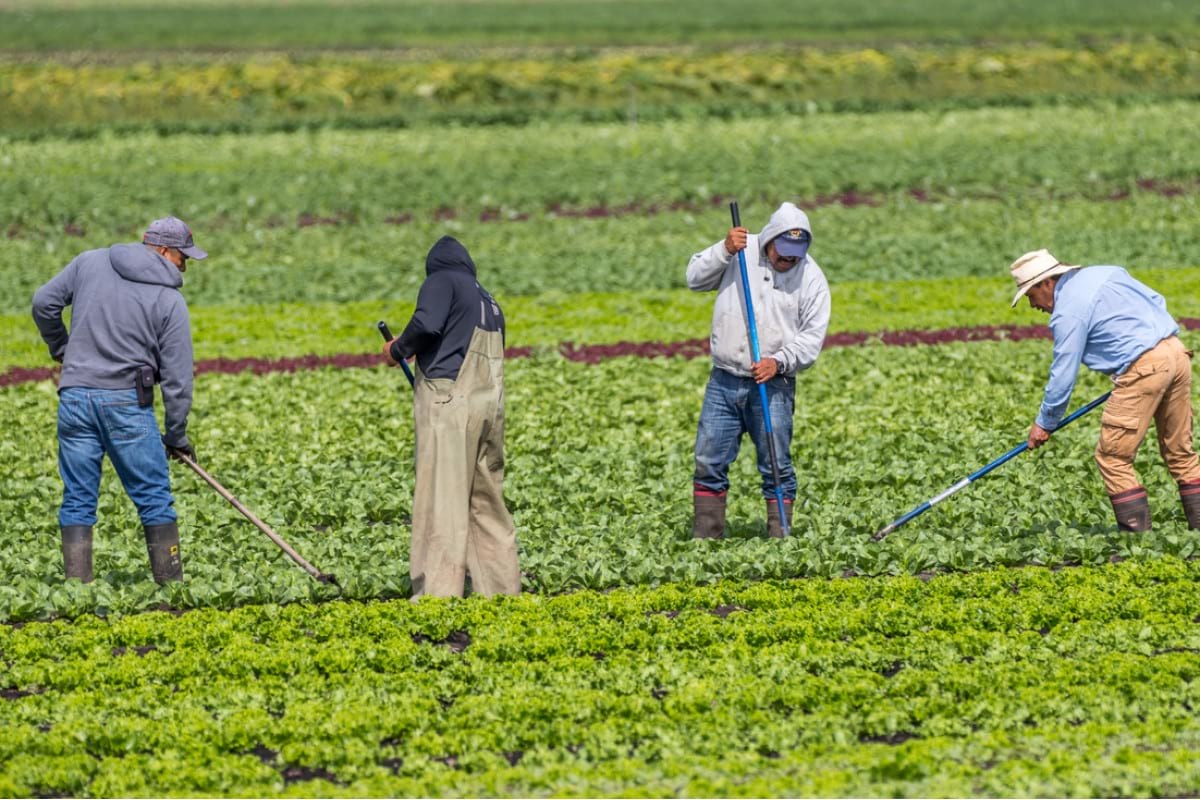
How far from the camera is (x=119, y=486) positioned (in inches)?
567

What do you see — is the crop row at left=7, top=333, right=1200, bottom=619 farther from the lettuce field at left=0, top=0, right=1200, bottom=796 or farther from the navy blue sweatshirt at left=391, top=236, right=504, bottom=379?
the navy blue sweatshirt at left=391, top=236, right=504, bottom=379

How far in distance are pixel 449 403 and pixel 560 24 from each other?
5581 centimetres

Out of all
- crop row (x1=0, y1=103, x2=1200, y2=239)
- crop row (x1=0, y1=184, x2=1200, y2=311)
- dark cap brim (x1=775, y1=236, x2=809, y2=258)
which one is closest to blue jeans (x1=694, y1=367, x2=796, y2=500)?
dark cap brim (x1=775, y1=236, x2=809, y2=258)

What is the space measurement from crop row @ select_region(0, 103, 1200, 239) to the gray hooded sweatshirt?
19.2 metres

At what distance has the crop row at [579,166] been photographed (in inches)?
1212

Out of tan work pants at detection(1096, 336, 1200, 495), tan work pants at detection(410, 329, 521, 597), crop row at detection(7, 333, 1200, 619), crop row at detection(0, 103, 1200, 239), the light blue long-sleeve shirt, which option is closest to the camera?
tan work pants at detection(410, 329, 521, 597)

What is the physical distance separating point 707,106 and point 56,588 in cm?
3113

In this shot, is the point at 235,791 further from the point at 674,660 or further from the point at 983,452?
the point at 983,452

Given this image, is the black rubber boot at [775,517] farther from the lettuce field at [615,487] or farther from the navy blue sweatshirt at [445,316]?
the navy blue sweatshirt at [445,316]

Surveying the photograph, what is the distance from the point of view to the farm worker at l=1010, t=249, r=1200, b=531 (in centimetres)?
1097

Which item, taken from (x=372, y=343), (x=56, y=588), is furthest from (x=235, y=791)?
(x=372, y=343)

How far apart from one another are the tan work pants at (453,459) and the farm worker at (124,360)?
5.39ft

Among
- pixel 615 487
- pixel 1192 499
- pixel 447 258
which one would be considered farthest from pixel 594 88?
pixel 447 258

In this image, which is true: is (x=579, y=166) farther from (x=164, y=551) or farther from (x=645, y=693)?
(x=645, y=693)
